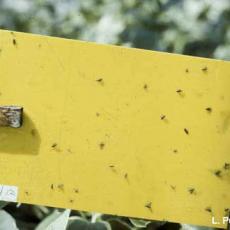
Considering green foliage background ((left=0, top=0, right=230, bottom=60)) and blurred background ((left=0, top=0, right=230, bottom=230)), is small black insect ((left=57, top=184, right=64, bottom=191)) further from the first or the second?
green foliage background ((left=0, top=0, right=230, bottom=60))

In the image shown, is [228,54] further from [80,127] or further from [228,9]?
[80,127]

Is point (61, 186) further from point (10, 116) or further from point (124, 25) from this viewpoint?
point (124, 25)

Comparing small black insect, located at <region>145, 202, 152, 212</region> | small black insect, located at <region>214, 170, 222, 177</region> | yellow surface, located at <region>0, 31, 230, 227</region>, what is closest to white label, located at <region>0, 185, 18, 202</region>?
yellow surface, located at <region>0, 31, 230, 227</region>

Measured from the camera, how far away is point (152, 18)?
100cm

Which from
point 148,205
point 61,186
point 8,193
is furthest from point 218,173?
point 8,193

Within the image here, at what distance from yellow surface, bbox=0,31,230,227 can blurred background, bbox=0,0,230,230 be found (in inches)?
4.1

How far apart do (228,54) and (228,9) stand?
94 mm

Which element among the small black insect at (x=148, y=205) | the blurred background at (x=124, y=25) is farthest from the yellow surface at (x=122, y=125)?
the blurred background at (x=124, y=25)

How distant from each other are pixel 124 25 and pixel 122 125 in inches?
9.2

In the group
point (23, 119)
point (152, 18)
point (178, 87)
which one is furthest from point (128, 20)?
point (23, 119)

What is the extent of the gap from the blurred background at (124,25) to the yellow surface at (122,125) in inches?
4.1

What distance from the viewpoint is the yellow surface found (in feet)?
2.93

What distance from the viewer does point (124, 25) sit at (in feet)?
3.30

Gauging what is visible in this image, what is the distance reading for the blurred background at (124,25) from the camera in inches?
38.8
